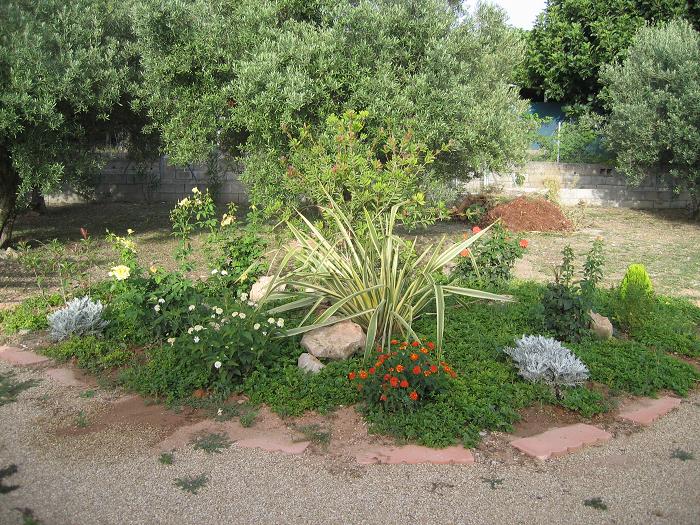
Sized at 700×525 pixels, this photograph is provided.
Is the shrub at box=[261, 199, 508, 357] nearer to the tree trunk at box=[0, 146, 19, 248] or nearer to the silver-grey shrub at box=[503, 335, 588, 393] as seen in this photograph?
the silver-grey shrub at box=[503, 335, 588, 393]

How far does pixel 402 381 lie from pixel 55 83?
5750 millimetres

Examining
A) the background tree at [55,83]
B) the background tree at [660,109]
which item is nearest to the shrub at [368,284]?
the background tree at [55,83]

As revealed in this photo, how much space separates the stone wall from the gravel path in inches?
408

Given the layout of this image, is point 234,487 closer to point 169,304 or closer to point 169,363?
point 169,363

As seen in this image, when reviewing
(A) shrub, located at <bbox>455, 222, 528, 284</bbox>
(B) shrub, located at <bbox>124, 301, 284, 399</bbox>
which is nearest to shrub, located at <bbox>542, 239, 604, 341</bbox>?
(A) shrub, located at <bbox>455, 222, 528, 284</bbox>

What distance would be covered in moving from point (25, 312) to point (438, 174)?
5.28 m

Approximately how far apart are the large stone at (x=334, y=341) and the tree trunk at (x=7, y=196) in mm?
5949

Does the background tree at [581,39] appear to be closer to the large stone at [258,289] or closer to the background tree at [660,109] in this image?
the background tree at [660,109]

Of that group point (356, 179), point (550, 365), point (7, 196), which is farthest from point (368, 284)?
point (7, 196)

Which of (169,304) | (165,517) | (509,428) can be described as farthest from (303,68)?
(165,517)

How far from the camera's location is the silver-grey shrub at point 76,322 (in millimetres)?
5078

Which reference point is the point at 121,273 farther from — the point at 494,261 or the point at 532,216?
the point at 532,216

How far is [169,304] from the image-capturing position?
5027 millimetres

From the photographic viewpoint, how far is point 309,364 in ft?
14.5
